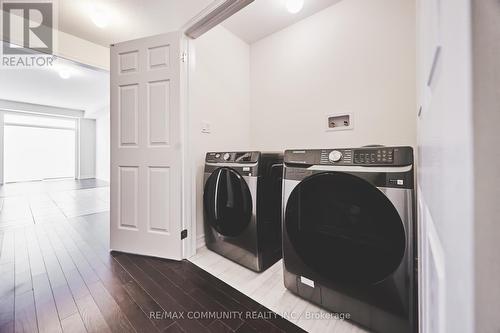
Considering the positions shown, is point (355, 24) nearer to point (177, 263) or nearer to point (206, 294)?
point (206, 294)

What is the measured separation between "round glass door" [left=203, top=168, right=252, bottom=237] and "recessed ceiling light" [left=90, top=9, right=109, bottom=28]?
1.80 meters

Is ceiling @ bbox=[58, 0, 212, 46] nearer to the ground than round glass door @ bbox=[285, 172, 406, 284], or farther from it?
farther from it

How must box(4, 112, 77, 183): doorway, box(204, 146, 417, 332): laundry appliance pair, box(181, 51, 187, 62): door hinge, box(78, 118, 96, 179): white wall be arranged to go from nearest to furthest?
box(204, 146, 417, 332): laundry appliance pair, box(181, 51, 187, 62): door hinge, box(4, 112, 77, 183): doorway, box(78, 118, 96, 179): white wall

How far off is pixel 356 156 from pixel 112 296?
167 centimetres

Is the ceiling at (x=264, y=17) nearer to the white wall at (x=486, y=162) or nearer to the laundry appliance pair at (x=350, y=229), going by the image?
the laundry appliance pair at (x=350, y=229)

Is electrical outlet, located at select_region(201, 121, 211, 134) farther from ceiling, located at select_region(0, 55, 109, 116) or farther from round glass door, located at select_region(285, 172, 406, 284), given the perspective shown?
ceiling, located at select_region(0, 55, 109, 116)

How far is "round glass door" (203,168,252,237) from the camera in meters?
1.53

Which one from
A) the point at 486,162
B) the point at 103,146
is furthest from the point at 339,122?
the point at 103,146

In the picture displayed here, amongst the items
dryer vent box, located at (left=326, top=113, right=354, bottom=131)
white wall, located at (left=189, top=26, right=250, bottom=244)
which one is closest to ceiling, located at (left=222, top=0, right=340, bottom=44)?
white wall, located at (left=189, top=26, right=250, bottom=244)

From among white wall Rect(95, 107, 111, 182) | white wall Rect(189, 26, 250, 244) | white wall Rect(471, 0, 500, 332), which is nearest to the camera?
white wall Rect(471, 0, 500, 332)

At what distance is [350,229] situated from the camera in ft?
3.28

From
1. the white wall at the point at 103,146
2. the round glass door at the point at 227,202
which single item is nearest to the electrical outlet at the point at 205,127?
the round glass door at the point at 227,202

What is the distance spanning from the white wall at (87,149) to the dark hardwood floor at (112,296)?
643 cm

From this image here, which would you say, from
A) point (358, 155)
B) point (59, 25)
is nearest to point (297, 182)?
point (358, 155)
